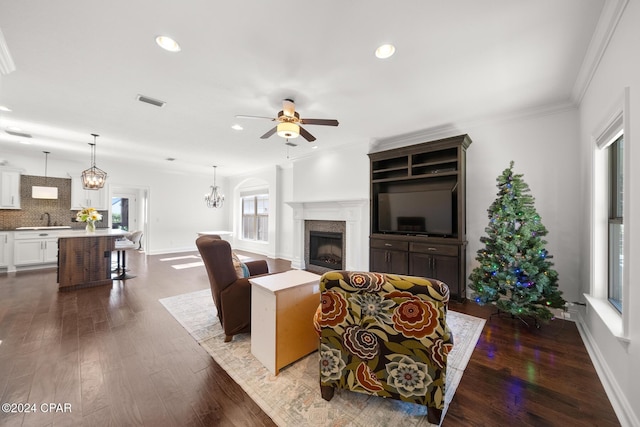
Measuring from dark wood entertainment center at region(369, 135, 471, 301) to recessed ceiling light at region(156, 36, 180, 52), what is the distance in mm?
3278

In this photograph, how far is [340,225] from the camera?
5180mm

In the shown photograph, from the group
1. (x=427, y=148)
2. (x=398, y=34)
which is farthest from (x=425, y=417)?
(x=427, y=148)

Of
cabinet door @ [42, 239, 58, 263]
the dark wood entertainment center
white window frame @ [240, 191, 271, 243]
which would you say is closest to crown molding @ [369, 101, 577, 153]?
the dark wood entertainment center

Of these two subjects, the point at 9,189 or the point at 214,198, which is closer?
the point at 9,189

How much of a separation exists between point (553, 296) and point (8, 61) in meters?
6.04

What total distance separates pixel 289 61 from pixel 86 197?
286 inches

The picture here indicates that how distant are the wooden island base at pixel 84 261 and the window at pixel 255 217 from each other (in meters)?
4.15

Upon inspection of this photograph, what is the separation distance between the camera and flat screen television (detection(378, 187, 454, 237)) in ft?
12.4

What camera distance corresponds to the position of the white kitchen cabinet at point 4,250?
5.15 m

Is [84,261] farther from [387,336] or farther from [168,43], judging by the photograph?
[387,336]

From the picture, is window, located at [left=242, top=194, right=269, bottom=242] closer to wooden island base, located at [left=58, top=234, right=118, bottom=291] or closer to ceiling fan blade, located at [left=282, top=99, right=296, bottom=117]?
wooden island base, located at [left=58, top=234, right=118, bottom=291]

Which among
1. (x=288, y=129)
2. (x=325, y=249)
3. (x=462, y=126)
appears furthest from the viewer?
(x=325, y=249)

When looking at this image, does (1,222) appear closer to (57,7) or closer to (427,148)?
(57,7)

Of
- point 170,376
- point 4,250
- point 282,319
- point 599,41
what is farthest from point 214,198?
point 599,41
